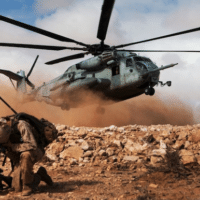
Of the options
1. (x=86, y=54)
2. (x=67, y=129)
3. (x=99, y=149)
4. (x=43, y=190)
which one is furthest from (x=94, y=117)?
(x=43, y=190)

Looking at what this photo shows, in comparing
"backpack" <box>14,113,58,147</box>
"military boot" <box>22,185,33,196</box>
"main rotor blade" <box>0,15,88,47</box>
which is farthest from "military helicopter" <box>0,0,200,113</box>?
"military boot" <box>22,185,33,196</box>

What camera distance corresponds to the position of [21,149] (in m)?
4.37

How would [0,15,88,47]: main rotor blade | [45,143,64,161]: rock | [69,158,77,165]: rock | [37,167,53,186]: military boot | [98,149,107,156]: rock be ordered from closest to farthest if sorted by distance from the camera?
[37,167,53,186]: military boot
[69,158,77,165]: rock
[98,149,107,156]: rock
[45,143,64,161]: rock
[0,15,88,47]: main rotor blade

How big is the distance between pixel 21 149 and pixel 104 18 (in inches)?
217

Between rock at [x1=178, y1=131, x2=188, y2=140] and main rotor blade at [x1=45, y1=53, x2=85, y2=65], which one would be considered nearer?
rock at [x1=178, y1=131, x2=188, y2=140]

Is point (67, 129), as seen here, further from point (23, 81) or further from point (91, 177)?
point (23, 81)

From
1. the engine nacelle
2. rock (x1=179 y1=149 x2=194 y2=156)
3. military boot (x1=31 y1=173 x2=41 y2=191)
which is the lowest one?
military boot (x1=31 y1=173 x2=41 y2=191)

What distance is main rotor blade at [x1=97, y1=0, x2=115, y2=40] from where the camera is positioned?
784cm

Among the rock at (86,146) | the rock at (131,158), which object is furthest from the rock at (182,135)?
the rock at (86,146)

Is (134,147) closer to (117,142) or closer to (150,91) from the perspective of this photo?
(117,142)

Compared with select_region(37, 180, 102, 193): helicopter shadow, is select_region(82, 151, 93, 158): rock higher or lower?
higher

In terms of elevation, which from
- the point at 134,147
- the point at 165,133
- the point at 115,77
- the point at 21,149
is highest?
the point at 115,77

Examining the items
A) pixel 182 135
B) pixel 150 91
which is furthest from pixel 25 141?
pixel 150 91

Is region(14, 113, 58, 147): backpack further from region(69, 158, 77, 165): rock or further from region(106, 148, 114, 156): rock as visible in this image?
region(106, 148, 114, 156): rock
